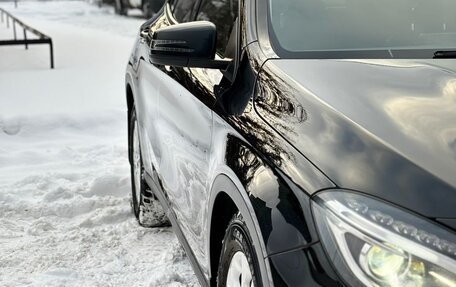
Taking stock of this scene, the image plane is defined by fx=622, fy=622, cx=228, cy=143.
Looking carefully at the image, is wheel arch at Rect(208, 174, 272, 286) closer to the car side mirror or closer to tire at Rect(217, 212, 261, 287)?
tire at Rect(217, 212, 261, 287)

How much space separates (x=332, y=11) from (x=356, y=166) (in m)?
1.09

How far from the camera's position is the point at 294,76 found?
1.95 metres

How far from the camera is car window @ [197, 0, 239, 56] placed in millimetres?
2722

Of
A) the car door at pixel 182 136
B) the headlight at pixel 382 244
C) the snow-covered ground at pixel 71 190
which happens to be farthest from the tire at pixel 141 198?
the headlight at pixel 382 244

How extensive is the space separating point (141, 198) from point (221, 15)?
4.99 feet

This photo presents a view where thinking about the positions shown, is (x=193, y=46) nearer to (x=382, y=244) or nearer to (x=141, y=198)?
(x=382, y=244)

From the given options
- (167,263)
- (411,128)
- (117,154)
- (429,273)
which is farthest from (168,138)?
(117,154)

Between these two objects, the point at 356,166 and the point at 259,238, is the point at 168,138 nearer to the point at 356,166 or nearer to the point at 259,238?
the point at 259,238

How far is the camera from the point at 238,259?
2035 millimetres

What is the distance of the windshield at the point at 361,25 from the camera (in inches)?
90.0

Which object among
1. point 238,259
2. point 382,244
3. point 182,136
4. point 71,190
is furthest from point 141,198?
point 382,244

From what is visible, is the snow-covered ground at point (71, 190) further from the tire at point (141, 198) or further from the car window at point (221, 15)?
the car window at point (221, 15)

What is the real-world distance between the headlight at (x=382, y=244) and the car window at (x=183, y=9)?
2113 mm

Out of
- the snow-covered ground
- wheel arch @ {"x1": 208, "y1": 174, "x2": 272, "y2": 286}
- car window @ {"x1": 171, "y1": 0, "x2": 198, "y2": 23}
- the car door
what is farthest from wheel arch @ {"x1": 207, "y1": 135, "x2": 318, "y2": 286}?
car window @ {"x1": 171, "y1": 0, "x2": 198, "y2": 23}
